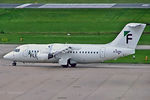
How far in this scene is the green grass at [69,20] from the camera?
329ft

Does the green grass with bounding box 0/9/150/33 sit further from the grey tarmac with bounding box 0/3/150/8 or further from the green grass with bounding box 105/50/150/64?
the green grass with bounding box 105/50/150/64

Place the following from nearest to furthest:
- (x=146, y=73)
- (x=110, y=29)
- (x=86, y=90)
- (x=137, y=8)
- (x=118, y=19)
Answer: (x=86, y=90) < (x=146, y=73) < (x=110, y=29) < (x=118, y=19) < (x=137, y=8)

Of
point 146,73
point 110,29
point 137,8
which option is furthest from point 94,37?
point 146,73

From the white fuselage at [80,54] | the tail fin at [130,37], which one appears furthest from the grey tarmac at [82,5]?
the tail fin at [130,37]

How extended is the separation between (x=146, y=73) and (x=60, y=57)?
33.9 feet

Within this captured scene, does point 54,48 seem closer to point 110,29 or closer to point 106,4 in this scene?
point 110,29

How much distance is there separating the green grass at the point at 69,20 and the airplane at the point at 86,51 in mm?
29455

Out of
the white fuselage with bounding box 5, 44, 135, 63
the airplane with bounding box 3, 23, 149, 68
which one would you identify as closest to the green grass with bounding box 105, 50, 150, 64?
the airplane with bounding box 3, 23, 149, 68

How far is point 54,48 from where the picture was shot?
67.6 m

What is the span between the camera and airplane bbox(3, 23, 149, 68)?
6638 cm

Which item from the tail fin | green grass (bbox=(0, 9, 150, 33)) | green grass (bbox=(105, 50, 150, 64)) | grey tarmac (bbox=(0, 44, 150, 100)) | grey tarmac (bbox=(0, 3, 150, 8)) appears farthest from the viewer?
grey tarmac (bbox=(0, 3, 150, 8))

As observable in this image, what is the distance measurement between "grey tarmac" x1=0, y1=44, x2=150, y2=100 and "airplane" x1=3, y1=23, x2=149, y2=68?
1.02m

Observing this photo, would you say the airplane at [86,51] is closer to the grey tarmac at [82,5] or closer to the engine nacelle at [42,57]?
the engine nacelle at [42,57]

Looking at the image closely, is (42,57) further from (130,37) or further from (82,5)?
(82,5)
